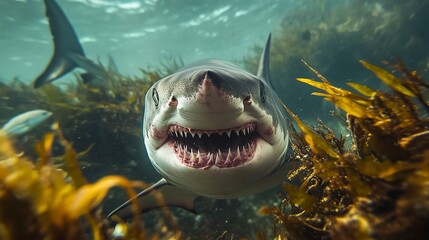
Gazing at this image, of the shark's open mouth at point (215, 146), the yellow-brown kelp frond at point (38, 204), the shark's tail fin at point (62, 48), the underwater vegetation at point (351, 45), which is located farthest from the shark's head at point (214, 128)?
the underwater vegetation at point (351, 45)

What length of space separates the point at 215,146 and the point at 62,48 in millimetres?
7712

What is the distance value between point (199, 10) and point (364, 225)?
28.5m

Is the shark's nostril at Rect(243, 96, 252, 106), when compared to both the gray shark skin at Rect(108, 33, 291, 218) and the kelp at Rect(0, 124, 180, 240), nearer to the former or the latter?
the gray shark skin at Rect(108, 33, 291, 218)

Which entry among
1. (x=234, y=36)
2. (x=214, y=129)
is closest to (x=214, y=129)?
(x=214, y=129)

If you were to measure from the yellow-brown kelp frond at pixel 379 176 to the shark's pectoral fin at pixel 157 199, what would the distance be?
1891mm

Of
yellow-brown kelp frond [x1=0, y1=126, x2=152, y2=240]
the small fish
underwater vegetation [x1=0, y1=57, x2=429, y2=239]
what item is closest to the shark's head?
underwater vegetation [x1=0, y1=57, x2=429, y2=239]

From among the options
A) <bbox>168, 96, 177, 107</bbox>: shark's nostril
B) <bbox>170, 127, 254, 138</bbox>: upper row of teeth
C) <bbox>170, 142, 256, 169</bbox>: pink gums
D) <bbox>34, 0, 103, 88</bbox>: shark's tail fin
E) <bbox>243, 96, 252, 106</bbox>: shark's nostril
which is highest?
<bbox>243, 96, 252, 106</bbox>: shark's nostril

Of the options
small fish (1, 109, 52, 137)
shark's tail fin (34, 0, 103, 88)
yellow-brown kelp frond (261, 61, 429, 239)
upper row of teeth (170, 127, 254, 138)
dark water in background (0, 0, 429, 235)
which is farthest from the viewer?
dark water in background (0, 0, 429, 235)

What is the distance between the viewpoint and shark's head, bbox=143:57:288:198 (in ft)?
5.90

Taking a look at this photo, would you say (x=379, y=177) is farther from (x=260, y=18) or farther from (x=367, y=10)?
(x=260, y=18)

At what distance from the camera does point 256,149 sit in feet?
6.93

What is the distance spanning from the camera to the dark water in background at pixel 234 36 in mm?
9672

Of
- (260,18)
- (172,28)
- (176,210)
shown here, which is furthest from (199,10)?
(176,210)

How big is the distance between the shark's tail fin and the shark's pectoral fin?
207 inches
